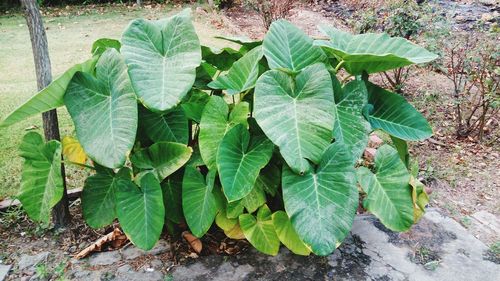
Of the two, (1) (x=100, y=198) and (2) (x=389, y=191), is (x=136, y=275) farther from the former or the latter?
(2) (x=389, y=191)

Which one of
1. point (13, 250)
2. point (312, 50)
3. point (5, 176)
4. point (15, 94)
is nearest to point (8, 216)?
point (13, 250)

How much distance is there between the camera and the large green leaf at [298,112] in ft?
5.00

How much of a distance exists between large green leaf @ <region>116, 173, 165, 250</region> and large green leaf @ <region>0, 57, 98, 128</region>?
1.30 ft

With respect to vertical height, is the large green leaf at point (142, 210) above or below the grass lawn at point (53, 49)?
above

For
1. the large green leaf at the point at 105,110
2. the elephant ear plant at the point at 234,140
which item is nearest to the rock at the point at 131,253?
the elephant ear plant at the point at 234,140

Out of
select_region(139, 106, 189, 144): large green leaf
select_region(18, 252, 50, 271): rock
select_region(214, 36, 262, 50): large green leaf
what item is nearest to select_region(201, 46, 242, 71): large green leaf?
select_region(214, 36, 262, 50): large green leaf

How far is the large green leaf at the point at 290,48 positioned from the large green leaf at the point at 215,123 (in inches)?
9.7

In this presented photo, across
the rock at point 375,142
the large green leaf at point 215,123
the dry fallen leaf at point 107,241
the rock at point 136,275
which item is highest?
the large green leaf at point 215,123

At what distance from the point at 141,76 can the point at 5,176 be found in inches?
48.6

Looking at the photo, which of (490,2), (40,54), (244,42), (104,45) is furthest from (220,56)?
(490,2)

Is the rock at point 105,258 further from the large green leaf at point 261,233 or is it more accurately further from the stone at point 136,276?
the large green leaf at point 261,233

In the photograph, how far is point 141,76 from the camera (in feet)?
5.20

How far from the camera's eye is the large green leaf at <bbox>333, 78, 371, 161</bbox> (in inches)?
67.6

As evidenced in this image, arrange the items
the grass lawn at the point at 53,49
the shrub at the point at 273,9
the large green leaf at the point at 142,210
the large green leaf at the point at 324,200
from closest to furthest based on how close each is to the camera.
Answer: the large green leaf at the point at 324,200 → the large green leaf at the point at 142,210 → the grass lawn at the point at 53,49 → the shrub at the point at 273,9
